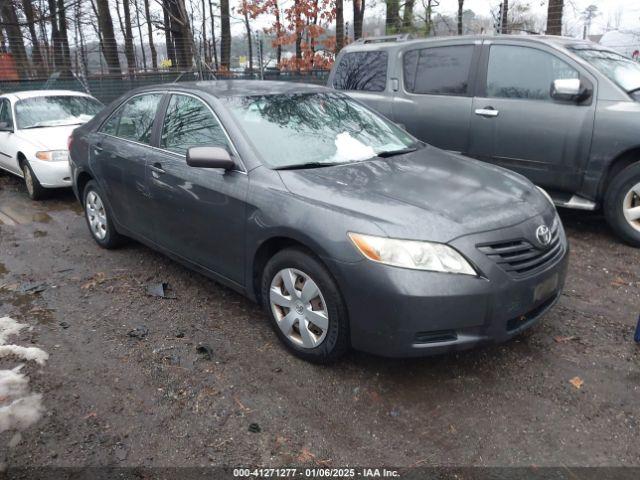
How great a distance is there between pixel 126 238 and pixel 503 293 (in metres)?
3.88

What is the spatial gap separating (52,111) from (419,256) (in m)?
7.49

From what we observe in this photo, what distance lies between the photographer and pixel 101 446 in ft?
8.78

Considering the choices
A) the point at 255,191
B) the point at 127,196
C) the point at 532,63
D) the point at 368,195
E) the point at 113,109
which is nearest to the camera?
the point at 368,195

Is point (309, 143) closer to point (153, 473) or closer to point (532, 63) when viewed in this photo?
point (153, 473)

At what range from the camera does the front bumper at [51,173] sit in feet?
23.7

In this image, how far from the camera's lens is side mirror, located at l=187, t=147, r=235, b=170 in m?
3.41

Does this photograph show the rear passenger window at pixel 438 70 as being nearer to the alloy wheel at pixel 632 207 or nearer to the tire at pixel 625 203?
the tire at pixel 625 203

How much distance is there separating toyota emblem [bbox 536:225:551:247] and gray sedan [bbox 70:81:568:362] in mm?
13

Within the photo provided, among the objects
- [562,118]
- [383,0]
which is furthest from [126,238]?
[383,0]

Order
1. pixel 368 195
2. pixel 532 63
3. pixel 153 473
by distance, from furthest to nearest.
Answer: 1. pixel 532 63
2. pixel 368 195
3. pixel 153 473

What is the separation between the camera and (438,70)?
6.17 meters

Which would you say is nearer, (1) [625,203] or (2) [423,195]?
(2) [423,195]

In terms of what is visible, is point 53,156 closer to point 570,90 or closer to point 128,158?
point 128,158

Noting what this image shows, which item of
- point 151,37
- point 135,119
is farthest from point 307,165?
point 151,37
